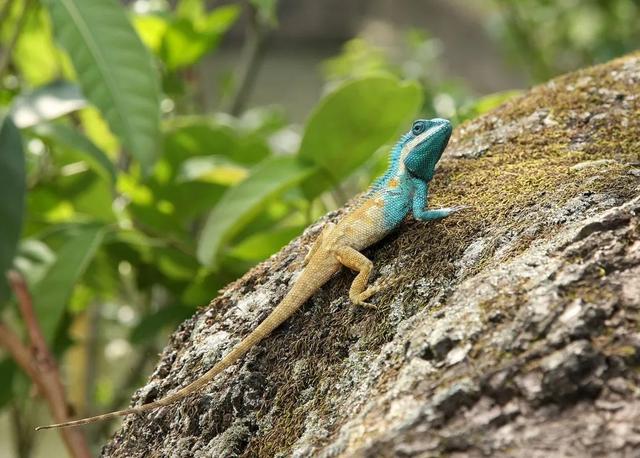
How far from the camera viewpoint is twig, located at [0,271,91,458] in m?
2.38

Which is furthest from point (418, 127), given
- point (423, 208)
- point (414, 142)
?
point (423, 208)

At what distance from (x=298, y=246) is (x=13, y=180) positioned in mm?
1084

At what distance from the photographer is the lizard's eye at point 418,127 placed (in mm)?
2498

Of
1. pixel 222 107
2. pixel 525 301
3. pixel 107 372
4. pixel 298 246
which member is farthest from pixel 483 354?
pixel 107 372

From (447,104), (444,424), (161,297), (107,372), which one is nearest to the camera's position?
(444,424)

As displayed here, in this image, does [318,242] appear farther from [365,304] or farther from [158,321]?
[158,321]

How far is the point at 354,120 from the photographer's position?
269cm

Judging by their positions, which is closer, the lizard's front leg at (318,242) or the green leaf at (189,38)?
the lizard's front leg at (318,242)

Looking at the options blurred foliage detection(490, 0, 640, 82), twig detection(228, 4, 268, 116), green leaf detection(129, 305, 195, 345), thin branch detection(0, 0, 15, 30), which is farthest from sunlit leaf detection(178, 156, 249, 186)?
blurred foliage detection(490, 0, 640, 82)

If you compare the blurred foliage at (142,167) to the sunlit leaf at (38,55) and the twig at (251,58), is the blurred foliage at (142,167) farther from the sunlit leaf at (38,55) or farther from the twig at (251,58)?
the twig at (251,58)

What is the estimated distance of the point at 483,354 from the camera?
54.0 inches

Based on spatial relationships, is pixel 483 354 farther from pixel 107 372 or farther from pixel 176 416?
pixel 107 372

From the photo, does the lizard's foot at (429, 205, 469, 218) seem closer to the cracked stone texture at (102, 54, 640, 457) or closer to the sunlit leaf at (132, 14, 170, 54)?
the cracked stone texture at (102, 54, 640, 457)

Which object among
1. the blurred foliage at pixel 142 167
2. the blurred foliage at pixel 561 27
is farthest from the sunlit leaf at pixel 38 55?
the blurred foliage at pixel 561 27
